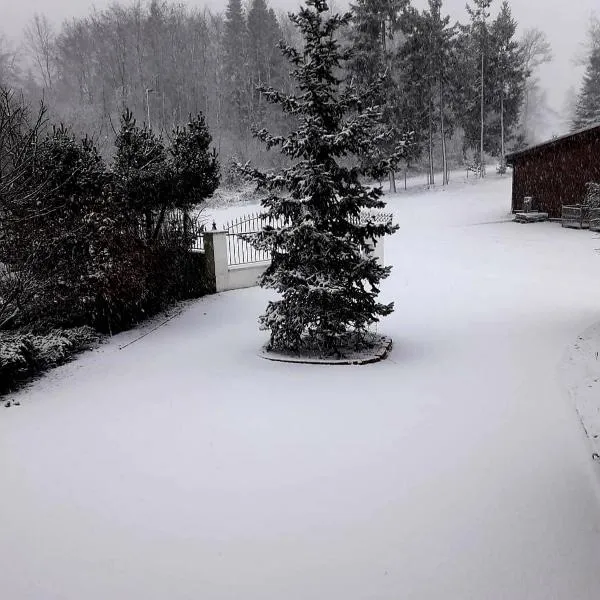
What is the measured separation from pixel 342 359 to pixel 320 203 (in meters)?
2.71

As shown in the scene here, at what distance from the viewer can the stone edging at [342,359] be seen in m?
8.30

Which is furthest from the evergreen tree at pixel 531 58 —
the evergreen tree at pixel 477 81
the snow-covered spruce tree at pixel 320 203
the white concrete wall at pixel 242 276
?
the snow-covered spruce tree at pixel 320 203

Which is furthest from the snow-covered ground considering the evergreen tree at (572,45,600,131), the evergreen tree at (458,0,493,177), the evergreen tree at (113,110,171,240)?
the evergreen tree at (572,45,600,131)

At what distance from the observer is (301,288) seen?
838cm

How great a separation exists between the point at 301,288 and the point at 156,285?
18.0 feet

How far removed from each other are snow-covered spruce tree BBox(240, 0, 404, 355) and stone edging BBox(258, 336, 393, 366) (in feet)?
1.04

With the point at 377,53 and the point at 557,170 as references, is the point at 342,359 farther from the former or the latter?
the point at 377,53

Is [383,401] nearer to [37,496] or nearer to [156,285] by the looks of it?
[37,496]

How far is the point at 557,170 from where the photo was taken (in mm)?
25547

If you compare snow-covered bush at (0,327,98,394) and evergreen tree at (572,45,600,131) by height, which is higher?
evergreen tree at (572,45,600,131)

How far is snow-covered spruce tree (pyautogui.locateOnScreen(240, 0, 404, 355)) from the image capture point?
8.16 m

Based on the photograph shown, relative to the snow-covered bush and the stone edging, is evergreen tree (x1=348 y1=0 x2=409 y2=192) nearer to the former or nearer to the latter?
the stone edging

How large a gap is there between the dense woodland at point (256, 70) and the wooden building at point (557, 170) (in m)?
11.3

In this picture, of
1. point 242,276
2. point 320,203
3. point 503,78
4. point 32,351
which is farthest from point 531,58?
point 32,351
